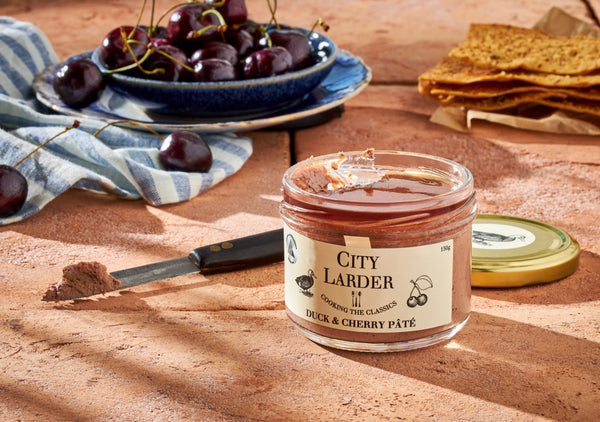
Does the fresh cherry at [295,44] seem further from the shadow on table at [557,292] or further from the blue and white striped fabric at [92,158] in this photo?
the shadow on table at [557,292]

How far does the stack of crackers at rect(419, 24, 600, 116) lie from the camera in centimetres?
141

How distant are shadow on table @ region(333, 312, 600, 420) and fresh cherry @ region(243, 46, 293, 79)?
68cm

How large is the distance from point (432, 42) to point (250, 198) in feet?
3.46

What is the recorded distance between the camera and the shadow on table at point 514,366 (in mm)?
661

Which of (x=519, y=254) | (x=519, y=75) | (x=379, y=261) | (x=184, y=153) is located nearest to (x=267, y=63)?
(x=184, y=153)

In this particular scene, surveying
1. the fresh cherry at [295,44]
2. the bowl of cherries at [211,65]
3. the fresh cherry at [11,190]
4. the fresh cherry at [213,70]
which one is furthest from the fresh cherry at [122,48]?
the fresh cherry at [11,190]

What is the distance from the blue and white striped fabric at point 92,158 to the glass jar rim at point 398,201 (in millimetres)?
414

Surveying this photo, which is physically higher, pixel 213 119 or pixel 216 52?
pixel 216 52

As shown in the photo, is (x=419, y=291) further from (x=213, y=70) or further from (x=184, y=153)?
(x=213, y=70)

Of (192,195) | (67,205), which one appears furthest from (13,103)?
(192,195)

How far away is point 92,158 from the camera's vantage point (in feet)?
4.03

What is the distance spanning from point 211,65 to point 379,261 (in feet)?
2.36

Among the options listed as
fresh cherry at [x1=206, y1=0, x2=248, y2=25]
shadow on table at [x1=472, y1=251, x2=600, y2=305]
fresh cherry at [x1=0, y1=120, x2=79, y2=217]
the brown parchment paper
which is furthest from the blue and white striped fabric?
shadow on table at [x1=472, y1=251, x2=600, y2=305]

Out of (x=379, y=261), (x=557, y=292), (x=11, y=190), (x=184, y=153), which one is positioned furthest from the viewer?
(x=184, y=153)
